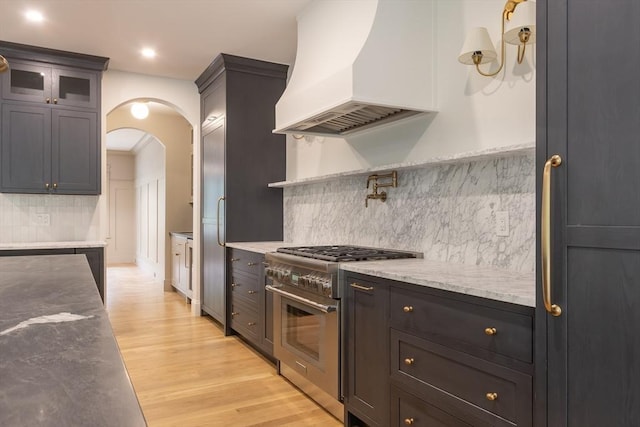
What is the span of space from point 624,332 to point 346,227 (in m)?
2.48

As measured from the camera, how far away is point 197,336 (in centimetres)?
442

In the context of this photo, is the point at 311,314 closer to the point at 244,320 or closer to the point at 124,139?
the point at 244,320

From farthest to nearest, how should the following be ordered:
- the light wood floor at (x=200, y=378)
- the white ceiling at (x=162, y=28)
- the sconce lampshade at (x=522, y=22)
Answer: the white ceiling at (x=162, y=28) → the light wood floor at (x=200, y=378) → the sconce lampshade at (x=522, y=22)

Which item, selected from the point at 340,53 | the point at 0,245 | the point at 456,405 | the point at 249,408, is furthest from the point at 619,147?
the point at 0,245

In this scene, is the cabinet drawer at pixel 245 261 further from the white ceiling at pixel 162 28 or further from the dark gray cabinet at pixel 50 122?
the white ceiling at pixel 162 28

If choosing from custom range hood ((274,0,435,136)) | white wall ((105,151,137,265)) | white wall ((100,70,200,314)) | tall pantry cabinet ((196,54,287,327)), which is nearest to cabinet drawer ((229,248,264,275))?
tall pantry cabinet ((196,54,287,327))

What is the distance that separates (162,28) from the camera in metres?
3.78

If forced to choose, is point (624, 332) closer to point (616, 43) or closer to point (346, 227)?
point (616, 43)

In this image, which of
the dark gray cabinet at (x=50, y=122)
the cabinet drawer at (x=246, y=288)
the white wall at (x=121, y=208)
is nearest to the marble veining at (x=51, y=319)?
the cabinet drawer at (x=246, y=288)

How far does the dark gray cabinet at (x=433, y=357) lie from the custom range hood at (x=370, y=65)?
1.01m

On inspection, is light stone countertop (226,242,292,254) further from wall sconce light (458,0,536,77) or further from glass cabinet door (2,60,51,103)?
glass cabinet door (2,60,51,103)

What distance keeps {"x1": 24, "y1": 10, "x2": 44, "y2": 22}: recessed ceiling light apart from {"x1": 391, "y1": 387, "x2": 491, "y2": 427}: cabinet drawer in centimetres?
364

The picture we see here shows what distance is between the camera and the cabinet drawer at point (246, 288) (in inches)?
149

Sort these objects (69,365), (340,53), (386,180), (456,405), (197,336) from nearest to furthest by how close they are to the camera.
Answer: (69,365)
(456,405)
(340,53)
(386,180)
(197,336)
